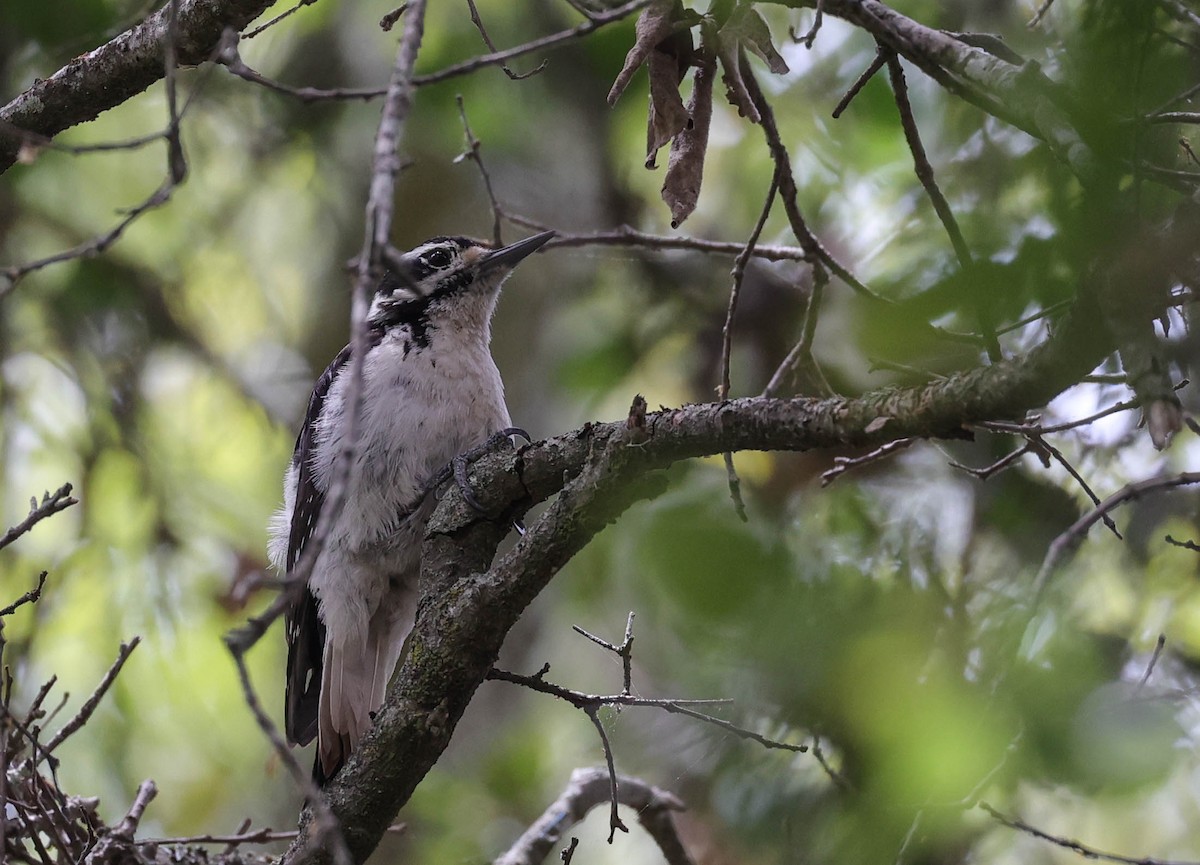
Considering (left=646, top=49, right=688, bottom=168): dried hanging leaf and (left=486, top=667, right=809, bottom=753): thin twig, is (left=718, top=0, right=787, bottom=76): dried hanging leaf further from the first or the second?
(left=486, top=667, right=809, bottom=753): thin twig

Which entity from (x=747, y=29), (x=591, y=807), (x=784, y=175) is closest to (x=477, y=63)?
(x=747, y=29)

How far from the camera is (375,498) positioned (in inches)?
155

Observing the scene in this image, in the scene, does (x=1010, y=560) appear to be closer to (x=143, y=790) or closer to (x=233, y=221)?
(x=143, y=790)

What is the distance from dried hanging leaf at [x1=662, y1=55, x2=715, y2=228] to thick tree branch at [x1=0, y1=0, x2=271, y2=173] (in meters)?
1.10

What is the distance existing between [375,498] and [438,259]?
1.17m

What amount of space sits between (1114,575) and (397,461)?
2560 mm

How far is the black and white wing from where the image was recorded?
411 cm

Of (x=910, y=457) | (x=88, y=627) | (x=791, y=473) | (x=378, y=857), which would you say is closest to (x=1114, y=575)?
(x=910, y=457)

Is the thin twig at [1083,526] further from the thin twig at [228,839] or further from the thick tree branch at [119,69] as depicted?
the thick tree branch at [119,69]

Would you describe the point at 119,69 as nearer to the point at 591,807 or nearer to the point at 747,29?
the point at 747,29

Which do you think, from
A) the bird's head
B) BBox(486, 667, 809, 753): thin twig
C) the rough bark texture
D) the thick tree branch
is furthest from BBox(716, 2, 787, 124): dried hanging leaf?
the bird's head

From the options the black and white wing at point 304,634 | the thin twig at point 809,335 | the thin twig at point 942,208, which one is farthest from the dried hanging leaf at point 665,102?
the black and white wing at point 304,634

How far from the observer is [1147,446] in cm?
437

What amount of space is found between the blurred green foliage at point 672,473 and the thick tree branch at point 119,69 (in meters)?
0.15
